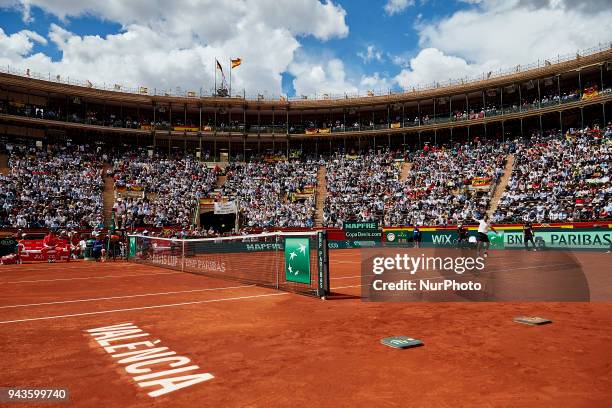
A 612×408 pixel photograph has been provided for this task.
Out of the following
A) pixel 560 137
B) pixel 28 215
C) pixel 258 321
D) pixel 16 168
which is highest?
pixel 560 137

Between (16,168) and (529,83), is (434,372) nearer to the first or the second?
(16,168)

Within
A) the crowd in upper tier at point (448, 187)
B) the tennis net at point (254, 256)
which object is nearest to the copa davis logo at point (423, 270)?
the tennis net at point (254, 256)

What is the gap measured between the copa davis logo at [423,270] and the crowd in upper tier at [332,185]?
66.4 feet

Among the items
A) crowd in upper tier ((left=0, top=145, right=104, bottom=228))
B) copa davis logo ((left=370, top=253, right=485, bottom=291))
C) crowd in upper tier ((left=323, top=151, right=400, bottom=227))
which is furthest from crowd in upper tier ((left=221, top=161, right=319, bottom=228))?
copa davis logo ((left=370, top=253, right=485, bottom=291))

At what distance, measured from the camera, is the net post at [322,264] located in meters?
10.7

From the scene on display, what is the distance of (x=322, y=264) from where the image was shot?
11023mm

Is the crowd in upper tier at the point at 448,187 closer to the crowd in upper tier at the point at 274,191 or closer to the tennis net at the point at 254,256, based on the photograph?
the crowd in upper tier at the point at 274,191

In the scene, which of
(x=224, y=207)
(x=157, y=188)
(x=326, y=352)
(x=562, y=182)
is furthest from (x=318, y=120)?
(x=326, y=352)

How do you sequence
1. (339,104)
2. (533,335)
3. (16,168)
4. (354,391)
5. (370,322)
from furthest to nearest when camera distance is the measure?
(339,104)
(16,168)
(370,322)
(533,335)
(354,391)

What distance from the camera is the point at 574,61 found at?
40.0m

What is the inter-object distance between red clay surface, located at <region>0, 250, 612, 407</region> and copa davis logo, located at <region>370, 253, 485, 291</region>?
170cm

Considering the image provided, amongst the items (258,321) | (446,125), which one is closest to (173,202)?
(446,125)

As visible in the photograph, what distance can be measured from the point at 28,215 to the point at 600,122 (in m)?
53.4

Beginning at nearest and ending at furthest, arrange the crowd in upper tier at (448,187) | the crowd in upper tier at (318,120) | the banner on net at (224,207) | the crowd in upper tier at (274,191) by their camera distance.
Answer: the crowd in upper tier at (448,187) → the banner on net at (224,207) → the crowd in upper tier at (274,191) → the crowd in upper tier at (318,120)
